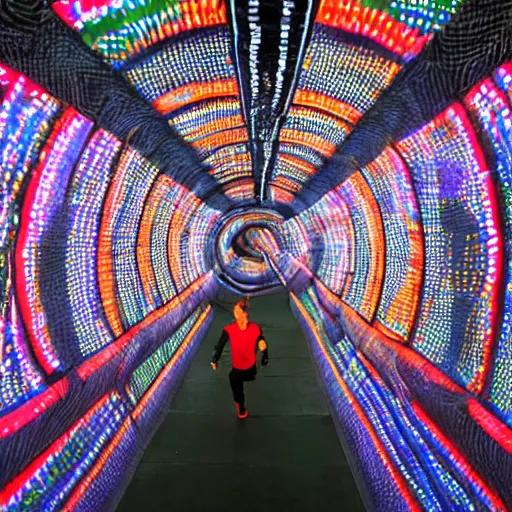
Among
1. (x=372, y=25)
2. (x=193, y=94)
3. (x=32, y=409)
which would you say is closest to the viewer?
(x=372, y=25)

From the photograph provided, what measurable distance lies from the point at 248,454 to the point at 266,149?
4.12 m

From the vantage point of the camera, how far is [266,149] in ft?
26.3

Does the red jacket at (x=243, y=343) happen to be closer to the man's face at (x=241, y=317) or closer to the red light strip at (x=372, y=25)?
the man's face at (x=241, y=317)

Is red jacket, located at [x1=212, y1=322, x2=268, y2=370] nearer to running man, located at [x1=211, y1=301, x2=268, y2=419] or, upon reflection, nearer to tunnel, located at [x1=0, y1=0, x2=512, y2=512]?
running man, located at [x1=211, y1=301, x2=268, y2=419]

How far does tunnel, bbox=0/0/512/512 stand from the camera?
2.90m

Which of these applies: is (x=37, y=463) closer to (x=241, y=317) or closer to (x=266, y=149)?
(x=241, y=317)

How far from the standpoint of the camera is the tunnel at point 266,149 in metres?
2.90

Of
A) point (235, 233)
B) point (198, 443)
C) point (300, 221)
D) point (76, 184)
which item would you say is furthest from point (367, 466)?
point (235, 233)

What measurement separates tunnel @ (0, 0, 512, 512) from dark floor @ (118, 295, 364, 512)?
34 mm

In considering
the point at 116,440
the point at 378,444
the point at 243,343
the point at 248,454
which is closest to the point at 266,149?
the point at 243,343

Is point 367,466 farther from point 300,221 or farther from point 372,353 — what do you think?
point 300,221

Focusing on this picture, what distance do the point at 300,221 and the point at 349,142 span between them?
9638 mm

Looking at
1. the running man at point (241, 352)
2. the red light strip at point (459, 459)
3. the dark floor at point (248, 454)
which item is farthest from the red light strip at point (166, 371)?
the red light strip at point (459, 459)

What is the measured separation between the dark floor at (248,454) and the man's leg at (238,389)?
5.3 inches
